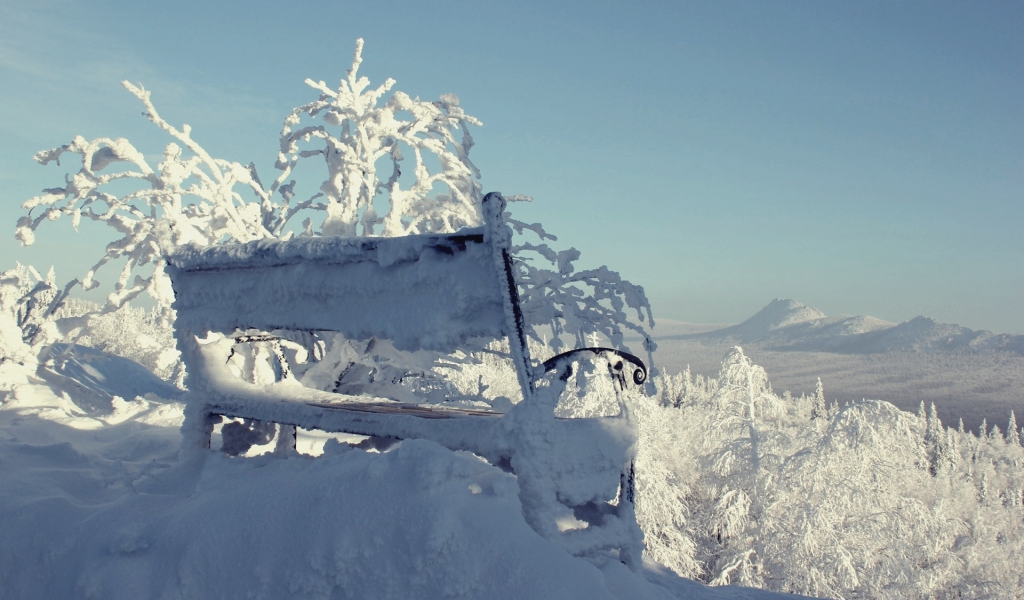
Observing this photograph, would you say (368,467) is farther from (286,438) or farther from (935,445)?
(935,445)

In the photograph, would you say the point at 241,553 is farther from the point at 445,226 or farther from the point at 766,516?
the point at 766,516

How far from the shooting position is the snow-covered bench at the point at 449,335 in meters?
2.68

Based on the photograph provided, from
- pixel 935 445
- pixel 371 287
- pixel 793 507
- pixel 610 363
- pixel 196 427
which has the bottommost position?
pixel 935 445

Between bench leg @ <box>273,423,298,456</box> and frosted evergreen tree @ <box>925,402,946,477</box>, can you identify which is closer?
bench leg @ <box>273,423,298,456</box>

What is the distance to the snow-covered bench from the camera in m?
2.68

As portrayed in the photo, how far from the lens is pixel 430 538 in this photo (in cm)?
227

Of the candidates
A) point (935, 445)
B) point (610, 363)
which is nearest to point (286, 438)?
point (610, 363)

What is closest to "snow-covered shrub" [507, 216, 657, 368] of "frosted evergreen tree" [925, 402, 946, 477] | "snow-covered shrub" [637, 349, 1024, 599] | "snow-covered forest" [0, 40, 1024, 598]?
"snow-covered forest" [0, 40, 1024, 598]

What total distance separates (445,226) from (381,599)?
20.9 feet

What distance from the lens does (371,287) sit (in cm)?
310

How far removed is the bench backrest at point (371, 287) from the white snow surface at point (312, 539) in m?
0.63

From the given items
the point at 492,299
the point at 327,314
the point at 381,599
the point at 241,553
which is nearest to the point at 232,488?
the point at 241,553

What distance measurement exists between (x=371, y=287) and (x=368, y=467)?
98 cm

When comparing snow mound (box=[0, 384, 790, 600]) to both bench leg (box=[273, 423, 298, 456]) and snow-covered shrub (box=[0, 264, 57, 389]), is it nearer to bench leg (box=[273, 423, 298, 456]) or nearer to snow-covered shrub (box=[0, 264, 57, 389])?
bench leg (box=[273, 423, 298, 456])
